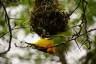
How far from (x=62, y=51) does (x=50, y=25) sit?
194 cm

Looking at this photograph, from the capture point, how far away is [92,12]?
4398mm

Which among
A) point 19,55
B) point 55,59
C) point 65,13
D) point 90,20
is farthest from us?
point 19,55

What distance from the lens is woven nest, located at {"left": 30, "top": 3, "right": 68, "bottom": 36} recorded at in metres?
3.57

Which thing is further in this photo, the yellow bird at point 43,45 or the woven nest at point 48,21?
the woven nest at point 48,21

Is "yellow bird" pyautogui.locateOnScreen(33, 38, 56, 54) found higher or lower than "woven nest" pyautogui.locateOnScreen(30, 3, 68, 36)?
lower

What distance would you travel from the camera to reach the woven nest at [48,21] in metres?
3.57

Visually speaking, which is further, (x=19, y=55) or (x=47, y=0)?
(x=19, y=55)

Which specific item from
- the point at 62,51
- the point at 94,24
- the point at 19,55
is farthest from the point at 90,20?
the point at 19,55

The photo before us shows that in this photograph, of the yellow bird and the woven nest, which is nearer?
the yellow bird

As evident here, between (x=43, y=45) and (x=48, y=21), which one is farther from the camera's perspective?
(x=48, y=21)

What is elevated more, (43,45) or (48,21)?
(48,21)

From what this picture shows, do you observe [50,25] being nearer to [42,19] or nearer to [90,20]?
[42,19]

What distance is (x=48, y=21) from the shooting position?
3570 mm

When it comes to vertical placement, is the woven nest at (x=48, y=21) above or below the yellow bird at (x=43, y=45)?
above
